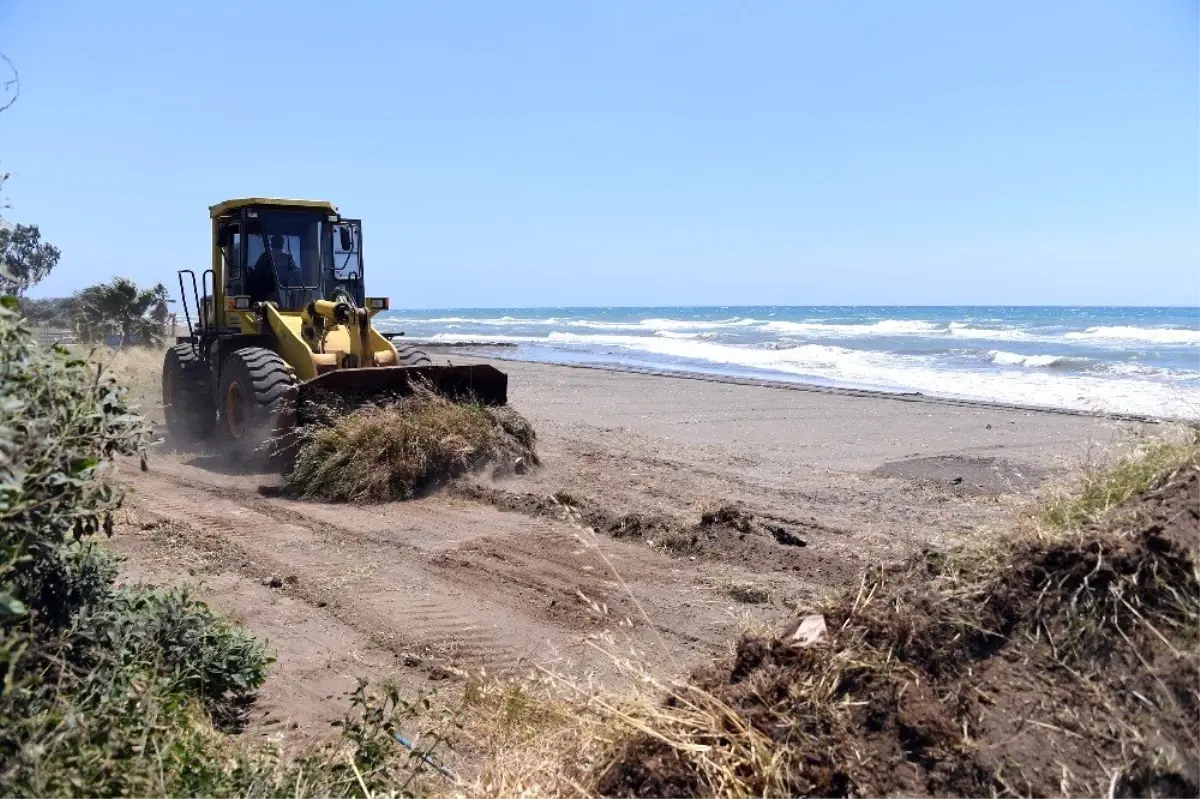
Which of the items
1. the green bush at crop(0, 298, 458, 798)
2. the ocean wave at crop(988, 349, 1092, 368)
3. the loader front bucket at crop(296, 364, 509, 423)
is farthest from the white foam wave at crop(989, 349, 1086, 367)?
the green bush at crop(0, 298, 458, 798)

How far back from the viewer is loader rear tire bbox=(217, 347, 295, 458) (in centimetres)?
1032

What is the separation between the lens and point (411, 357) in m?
11.8

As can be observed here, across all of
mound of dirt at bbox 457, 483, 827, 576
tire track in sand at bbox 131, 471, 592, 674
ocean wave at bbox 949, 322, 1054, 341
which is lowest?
ocean wave at bbox 949, 322, 1054, 341

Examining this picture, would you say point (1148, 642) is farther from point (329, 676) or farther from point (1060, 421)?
point (1060, 421)

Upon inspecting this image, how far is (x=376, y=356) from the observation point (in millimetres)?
11273

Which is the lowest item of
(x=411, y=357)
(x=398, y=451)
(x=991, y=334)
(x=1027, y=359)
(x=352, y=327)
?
(x=991, y=334)

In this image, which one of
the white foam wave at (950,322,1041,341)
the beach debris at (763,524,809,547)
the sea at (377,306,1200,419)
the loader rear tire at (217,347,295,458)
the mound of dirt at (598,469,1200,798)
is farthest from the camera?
the white foam wave at (950,322,1041,341)

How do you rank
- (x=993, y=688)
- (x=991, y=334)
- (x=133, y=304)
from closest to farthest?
(x=993, y=688)
(x=133, y=304)
(x=991, y=334)

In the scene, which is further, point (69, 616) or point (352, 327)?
point (352, 327)

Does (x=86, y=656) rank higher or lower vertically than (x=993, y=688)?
lower

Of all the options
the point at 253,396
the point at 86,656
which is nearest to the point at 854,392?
the point at 253,396

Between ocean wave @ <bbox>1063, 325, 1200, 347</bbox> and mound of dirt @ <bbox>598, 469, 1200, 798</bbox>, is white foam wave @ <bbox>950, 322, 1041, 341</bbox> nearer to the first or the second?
ocean wave @ <bbox>1063, 325, 1200, 347</bbox>

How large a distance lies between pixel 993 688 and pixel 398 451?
7.07 m

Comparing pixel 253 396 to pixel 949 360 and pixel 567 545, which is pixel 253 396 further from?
pixel 949 360
